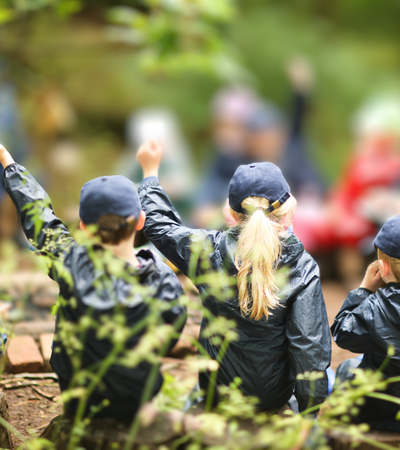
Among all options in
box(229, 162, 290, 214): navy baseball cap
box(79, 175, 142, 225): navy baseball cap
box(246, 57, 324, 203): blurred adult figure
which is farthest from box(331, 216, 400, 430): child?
box(246, 57, 324, 203): blurred adult figure

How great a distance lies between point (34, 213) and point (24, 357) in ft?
3.37

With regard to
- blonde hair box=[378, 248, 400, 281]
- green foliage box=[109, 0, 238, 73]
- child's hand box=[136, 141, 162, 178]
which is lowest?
blonde hair box=[378, 248, 400, 281]

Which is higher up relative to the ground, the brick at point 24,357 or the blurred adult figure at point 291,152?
the blurred adult figure at point 291,152

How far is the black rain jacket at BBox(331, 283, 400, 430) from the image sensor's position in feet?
6.27

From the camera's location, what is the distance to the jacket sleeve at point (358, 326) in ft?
6.36

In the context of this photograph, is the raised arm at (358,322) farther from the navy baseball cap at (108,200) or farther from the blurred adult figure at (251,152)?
the blurred adult figure at (251,152)

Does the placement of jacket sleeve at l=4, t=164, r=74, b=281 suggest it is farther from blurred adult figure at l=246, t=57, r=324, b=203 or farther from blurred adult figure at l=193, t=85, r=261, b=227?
blurred adult figure at l=246, t=57, r=324, b=203

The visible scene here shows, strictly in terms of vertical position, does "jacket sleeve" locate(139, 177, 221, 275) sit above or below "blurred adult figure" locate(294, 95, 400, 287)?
below

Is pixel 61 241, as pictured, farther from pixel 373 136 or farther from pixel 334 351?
pixel 373 136

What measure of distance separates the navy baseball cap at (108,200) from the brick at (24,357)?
112 cm

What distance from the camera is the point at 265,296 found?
1.92 meters

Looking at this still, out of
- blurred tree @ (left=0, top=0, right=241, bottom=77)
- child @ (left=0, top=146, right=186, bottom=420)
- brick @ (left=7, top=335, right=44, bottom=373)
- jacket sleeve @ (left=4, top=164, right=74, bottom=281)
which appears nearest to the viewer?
child @ (left=0, top=146, right=186, bottom=420)

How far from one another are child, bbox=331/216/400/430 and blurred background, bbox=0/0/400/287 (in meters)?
0.57

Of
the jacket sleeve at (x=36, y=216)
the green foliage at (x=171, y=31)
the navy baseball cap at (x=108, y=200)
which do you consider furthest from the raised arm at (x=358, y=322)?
the green foliage at (x=171, y=31)
